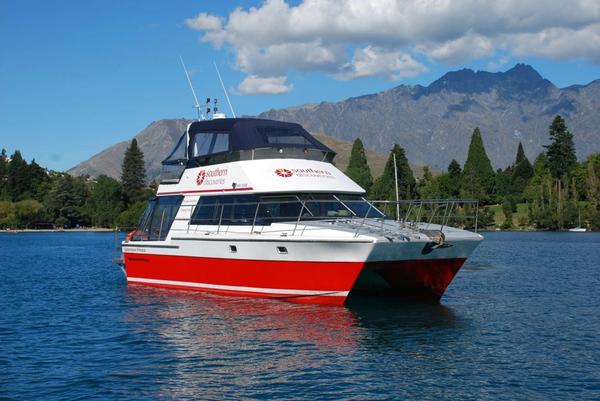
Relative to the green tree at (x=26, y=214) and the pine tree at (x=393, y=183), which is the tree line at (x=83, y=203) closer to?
the green tree at (x=26, y=214)

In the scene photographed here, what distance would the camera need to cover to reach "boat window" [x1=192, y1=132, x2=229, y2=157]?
2394cm

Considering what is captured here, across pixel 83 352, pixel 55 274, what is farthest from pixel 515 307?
pixel 55 274

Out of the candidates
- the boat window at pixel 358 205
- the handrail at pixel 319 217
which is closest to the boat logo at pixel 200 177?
the handrail at pixel 319 217

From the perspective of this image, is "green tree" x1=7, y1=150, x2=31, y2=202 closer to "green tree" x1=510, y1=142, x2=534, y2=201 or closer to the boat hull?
"green tree" x1=510, y1=142, x2=534, y2=201

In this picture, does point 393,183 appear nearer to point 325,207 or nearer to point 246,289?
point 325,207

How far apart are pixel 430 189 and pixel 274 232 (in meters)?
90.8

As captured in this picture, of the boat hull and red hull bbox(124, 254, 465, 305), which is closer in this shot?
the boat hull

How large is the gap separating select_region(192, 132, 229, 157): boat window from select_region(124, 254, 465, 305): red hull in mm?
3891

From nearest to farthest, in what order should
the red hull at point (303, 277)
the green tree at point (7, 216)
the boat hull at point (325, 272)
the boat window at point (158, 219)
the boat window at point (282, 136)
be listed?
the boat hull at point (325, 272) → the red hull at point (303, 277) → the boat window at point (282, 136) → the boat window at point (158, 219) → the green tree at point (7, 216)

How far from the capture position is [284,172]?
22203 mm

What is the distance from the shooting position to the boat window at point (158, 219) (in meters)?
25.0

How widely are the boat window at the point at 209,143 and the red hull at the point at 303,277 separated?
12.8 ft

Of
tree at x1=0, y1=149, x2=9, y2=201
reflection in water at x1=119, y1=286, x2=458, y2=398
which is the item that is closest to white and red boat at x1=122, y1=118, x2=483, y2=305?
reflection in water at x1=119, y1=286, x2=458, y2=398

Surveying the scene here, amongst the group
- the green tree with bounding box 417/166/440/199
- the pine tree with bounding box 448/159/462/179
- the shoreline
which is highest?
the pine tree with bounding box 448/159/462/179
